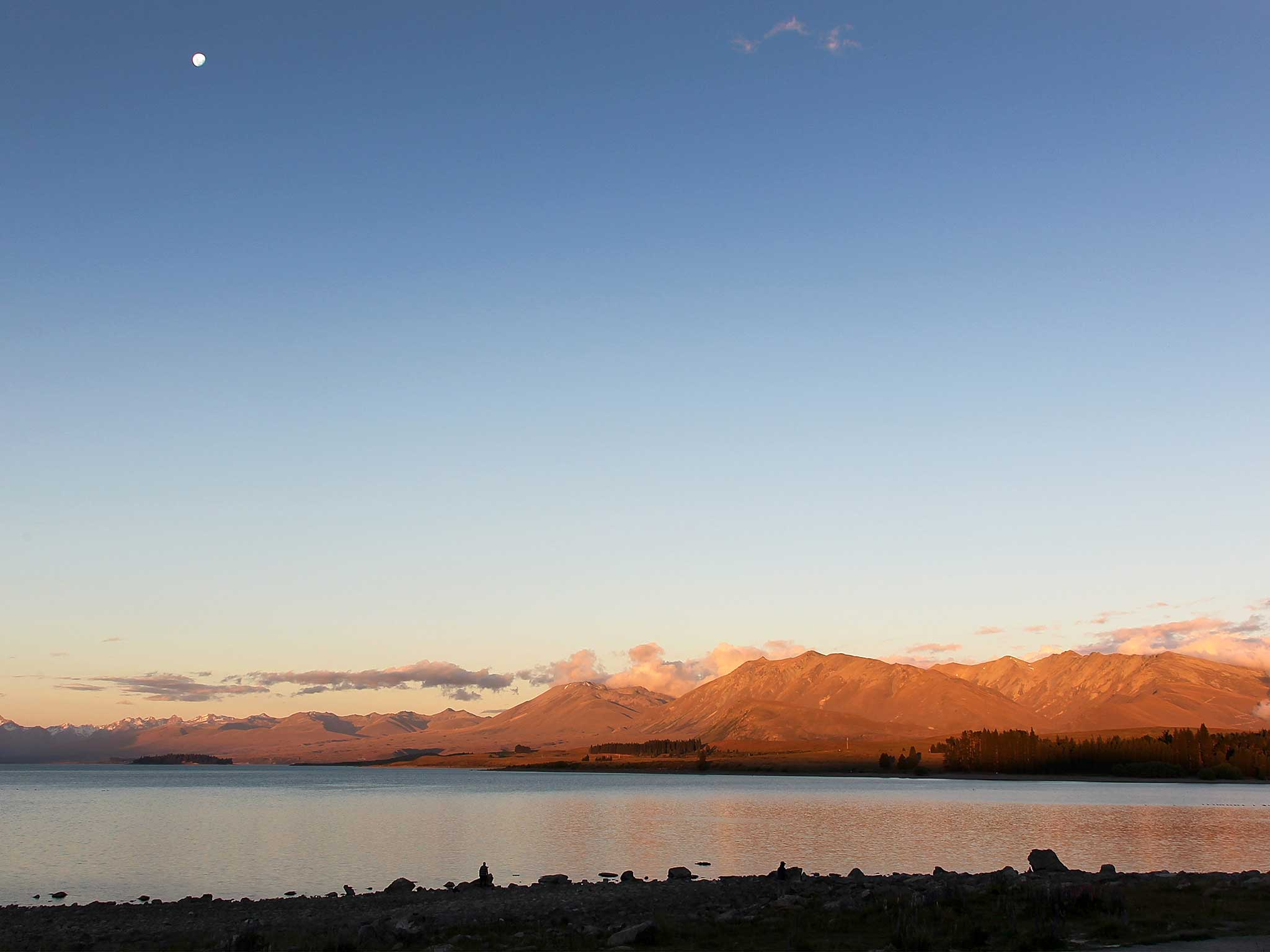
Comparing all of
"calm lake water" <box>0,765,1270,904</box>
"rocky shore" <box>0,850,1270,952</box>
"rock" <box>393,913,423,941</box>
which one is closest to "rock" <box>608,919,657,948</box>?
"rocky shore" <box>0,850,1270,952</box>

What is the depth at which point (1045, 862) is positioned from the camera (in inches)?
1816

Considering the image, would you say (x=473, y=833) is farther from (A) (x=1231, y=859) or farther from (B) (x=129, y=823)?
(A) (x=1231, y=859)

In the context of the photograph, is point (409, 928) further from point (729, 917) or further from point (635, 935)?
point (729, 917)

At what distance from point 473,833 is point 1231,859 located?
59395mm

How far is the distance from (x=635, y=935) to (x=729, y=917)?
215 inches

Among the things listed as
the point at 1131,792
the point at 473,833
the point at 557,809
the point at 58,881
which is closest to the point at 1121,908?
the point at 58,881

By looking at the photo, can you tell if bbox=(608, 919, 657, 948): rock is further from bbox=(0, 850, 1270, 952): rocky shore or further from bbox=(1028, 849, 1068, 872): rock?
bbox=(1028, 849, 1068, 872): rock

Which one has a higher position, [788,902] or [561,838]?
[788,902]

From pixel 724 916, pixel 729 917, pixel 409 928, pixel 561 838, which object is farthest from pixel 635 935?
pixel 561 838

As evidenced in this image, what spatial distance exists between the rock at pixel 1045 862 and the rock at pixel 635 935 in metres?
23.3

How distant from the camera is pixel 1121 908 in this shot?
99.9 feet

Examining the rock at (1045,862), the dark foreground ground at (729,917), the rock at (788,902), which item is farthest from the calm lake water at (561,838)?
the rock at (788,902)

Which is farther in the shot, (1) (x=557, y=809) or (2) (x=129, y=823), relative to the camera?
(1) (x=557, y=809)

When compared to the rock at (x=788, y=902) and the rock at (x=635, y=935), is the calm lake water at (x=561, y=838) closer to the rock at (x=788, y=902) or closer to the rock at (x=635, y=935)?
the rock at (x=788, y=902)
